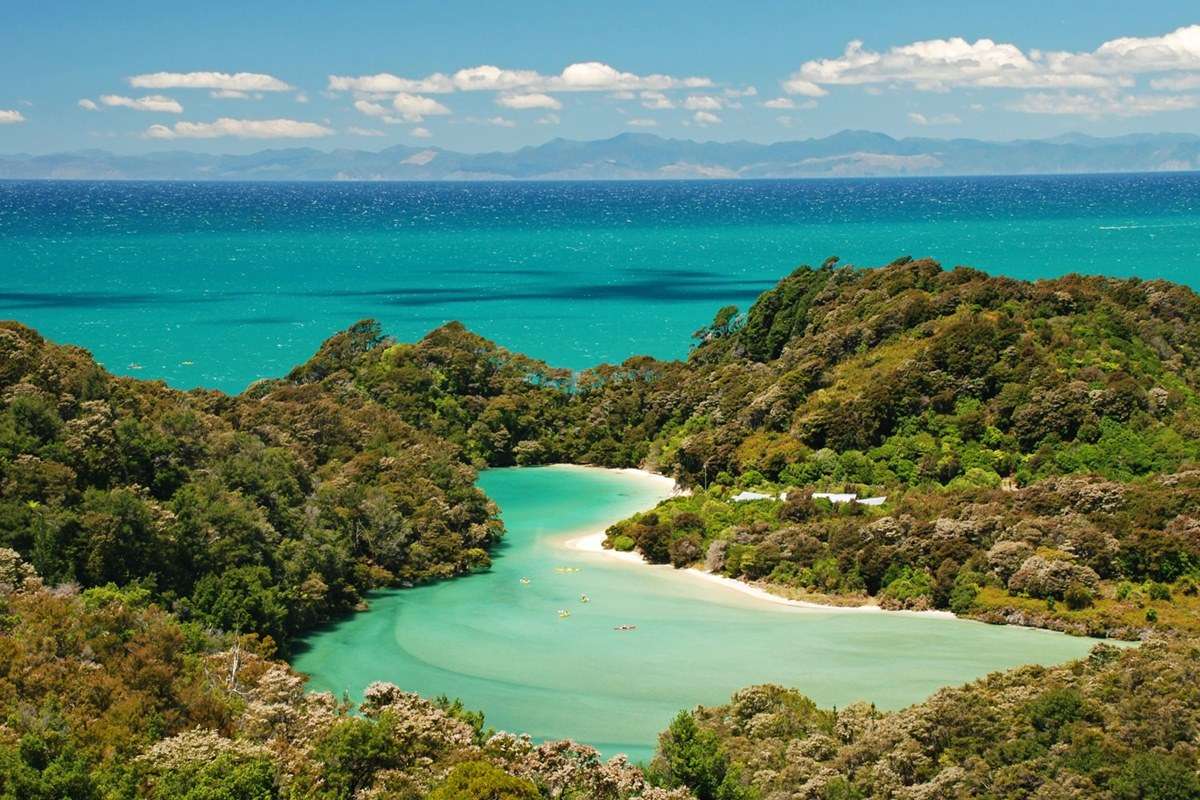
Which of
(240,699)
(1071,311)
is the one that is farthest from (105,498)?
(1071,311)

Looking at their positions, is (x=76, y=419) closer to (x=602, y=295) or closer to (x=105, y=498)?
(x=105, y=498)

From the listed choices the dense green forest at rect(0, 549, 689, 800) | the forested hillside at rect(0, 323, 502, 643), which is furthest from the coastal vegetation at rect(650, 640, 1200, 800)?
the forested hillside at rect(0, 323, 502, 643)

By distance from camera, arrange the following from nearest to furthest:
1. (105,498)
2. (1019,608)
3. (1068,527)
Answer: (105,498) → (1019,608) → (1068,527)

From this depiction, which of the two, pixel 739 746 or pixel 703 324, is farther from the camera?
pixel 703 324

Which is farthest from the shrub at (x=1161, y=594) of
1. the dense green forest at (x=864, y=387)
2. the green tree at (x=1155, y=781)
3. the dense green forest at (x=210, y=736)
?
the dense green forest at (x=210, y=736)

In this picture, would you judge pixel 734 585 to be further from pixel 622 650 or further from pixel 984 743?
pixel 984 743

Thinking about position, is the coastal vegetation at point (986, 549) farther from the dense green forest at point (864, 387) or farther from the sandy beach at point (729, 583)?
the dense green forest at point (864, 387)

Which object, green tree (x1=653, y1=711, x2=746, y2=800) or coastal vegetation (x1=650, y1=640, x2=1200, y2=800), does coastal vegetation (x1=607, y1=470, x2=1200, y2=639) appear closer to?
coastal vegetation (x1=650, y1=640, x2=1200, y2=800)
